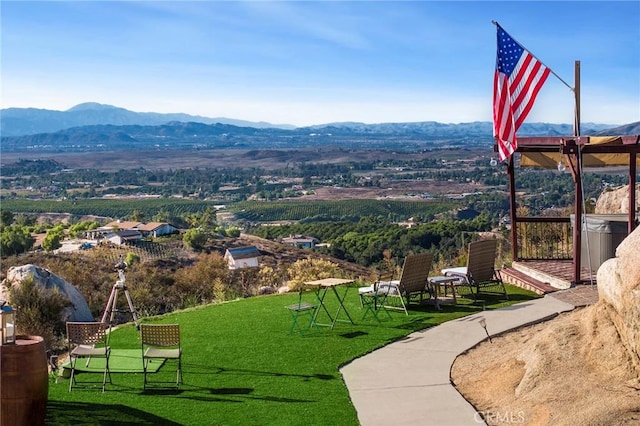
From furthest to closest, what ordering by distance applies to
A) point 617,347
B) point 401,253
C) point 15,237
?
1. point 401,253
2. point 15,237
3. point 617,347

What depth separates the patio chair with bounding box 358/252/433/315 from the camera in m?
11.2

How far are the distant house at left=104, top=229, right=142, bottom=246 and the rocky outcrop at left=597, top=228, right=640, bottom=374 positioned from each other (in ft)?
109

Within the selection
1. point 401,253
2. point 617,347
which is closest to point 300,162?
point 401,253

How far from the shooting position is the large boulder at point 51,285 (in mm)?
12781

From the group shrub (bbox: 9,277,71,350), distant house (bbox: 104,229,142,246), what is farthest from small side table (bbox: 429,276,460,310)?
distant house (bbox: 104,229,142,246)

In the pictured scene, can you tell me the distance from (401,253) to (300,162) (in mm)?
145336

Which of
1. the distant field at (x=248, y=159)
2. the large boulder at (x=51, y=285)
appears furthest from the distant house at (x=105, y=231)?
the distant field at (x=248, y=159)

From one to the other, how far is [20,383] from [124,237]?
3545 cm

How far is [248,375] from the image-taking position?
834cm

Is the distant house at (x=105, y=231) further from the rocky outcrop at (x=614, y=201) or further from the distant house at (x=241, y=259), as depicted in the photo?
the rocky outcrop at (x=614, y=201)

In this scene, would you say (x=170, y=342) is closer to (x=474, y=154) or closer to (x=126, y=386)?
(x=126, y=386)

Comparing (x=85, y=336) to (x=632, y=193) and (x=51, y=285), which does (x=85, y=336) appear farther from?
(x=632, y=193)

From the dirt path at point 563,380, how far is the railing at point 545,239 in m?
6.36

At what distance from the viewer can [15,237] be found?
30938 millimetres
